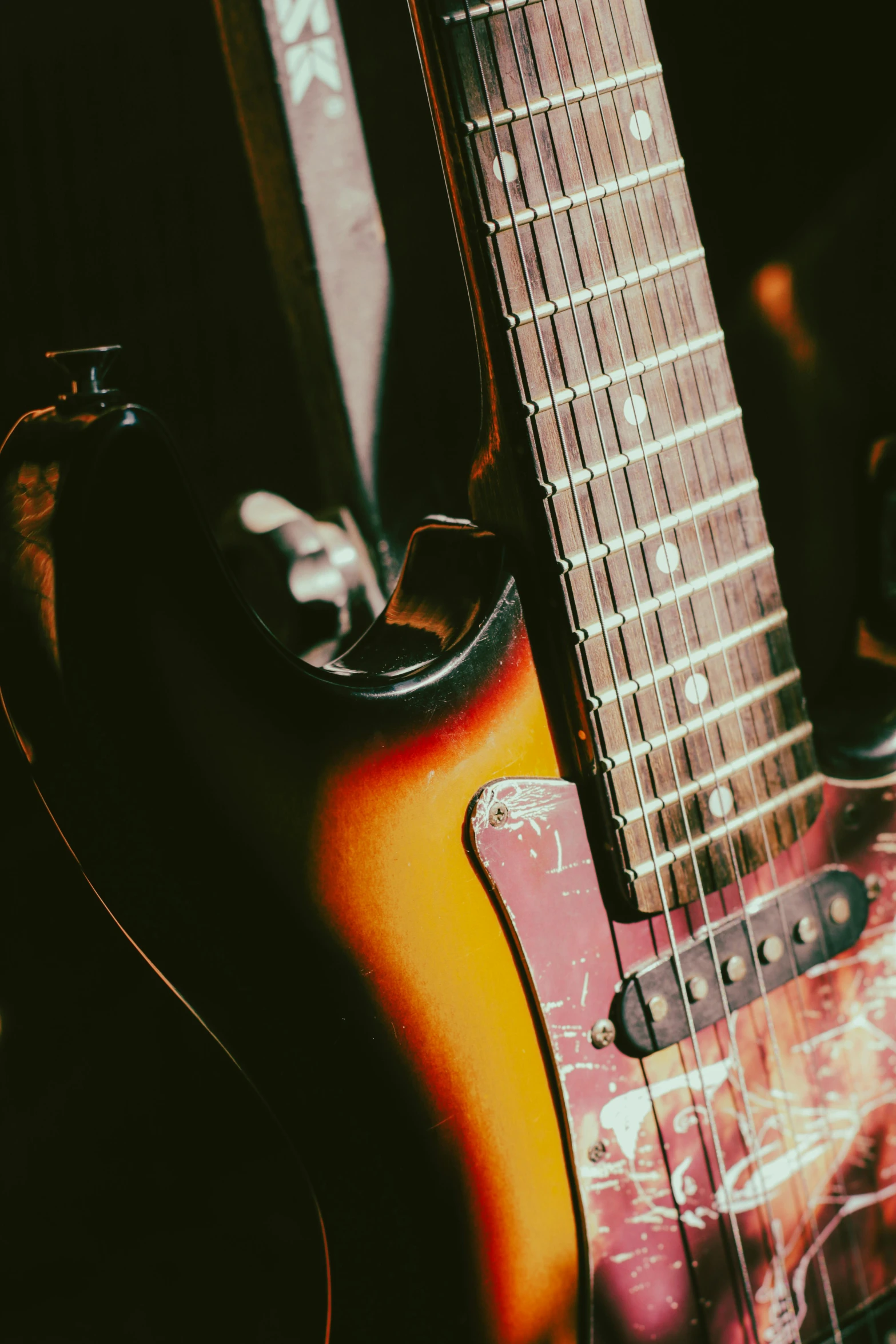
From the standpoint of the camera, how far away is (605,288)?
0.42 meters

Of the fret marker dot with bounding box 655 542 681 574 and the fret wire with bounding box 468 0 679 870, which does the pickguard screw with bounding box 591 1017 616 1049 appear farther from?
the fret marker dot with bounding box 655 542 681 574

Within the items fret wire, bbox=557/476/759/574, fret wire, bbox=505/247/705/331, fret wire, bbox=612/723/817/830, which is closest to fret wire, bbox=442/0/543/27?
fret wire, bbox=505/247/705/331

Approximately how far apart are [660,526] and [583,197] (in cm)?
15

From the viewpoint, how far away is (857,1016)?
1.70 feet

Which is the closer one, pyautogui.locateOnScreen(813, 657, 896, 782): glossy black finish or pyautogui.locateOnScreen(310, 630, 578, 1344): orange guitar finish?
pyautogui.locateOnScreen(310, 630, 578, 1344): orange guitar finish

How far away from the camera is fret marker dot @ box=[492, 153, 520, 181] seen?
395 millimetres

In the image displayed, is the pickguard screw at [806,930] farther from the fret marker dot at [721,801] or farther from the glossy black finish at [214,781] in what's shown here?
the glossy black finish at [214,781]

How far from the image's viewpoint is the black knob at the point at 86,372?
0.34 metres

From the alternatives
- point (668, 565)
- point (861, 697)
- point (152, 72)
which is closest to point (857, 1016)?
point (861, 697)

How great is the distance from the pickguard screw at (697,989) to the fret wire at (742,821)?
60mm

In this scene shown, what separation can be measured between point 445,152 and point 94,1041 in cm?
46

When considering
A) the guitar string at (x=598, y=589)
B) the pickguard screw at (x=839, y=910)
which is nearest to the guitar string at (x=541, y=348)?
the guitar string at (x=598, y=589)

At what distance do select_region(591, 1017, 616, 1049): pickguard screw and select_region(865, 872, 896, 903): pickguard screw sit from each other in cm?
19

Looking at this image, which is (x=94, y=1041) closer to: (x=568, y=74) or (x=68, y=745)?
(x=68, y=745)
